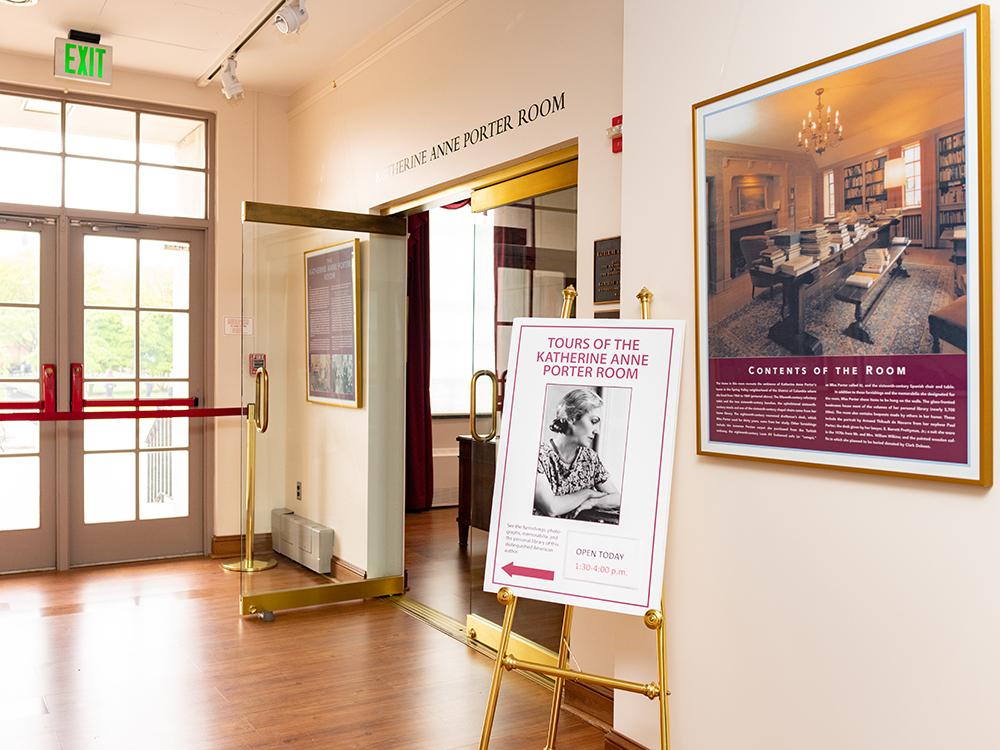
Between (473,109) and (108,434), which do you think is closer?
(473,109)

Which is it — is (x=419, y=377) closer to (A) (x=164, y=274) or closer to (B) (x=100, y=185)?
(A) (x=164, y=274)

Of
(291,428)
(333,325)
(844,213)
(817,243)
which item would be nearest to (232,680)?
(291,428)

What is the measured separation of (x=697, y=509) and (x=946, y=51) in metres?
1.41

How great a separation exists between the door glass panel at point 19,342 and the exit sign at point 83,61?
4.90 feet

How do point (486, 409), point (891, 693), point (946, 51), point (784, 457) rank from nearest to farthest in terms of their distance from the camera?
1. point (946, 51)
2. point (891, 693)
3. point (784, 457)
4. point (486, 409)

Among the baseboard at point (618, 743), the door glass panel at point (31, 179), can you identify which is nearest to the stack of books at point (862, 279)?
the baseboard at point (618, 743)

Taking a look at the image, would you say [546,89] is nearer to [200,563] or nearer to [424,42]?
[424,42]

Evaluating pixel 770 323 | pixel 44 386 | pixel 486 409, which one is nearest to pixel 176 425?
pixel 44 386

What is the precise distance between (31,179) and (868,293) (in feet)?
18.3

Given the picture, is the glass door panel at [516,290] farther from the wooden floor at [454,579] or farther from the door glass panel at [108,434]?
the door glass panel at [108,434]

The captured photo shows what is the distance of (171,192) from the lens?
20.9 ft

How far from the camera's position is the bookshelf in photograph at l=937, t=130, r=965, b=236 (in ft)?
6.52

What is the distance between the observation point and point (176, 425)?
20.9ft

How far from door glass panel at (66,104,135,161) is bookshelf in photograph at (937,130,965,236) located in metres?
5.62
